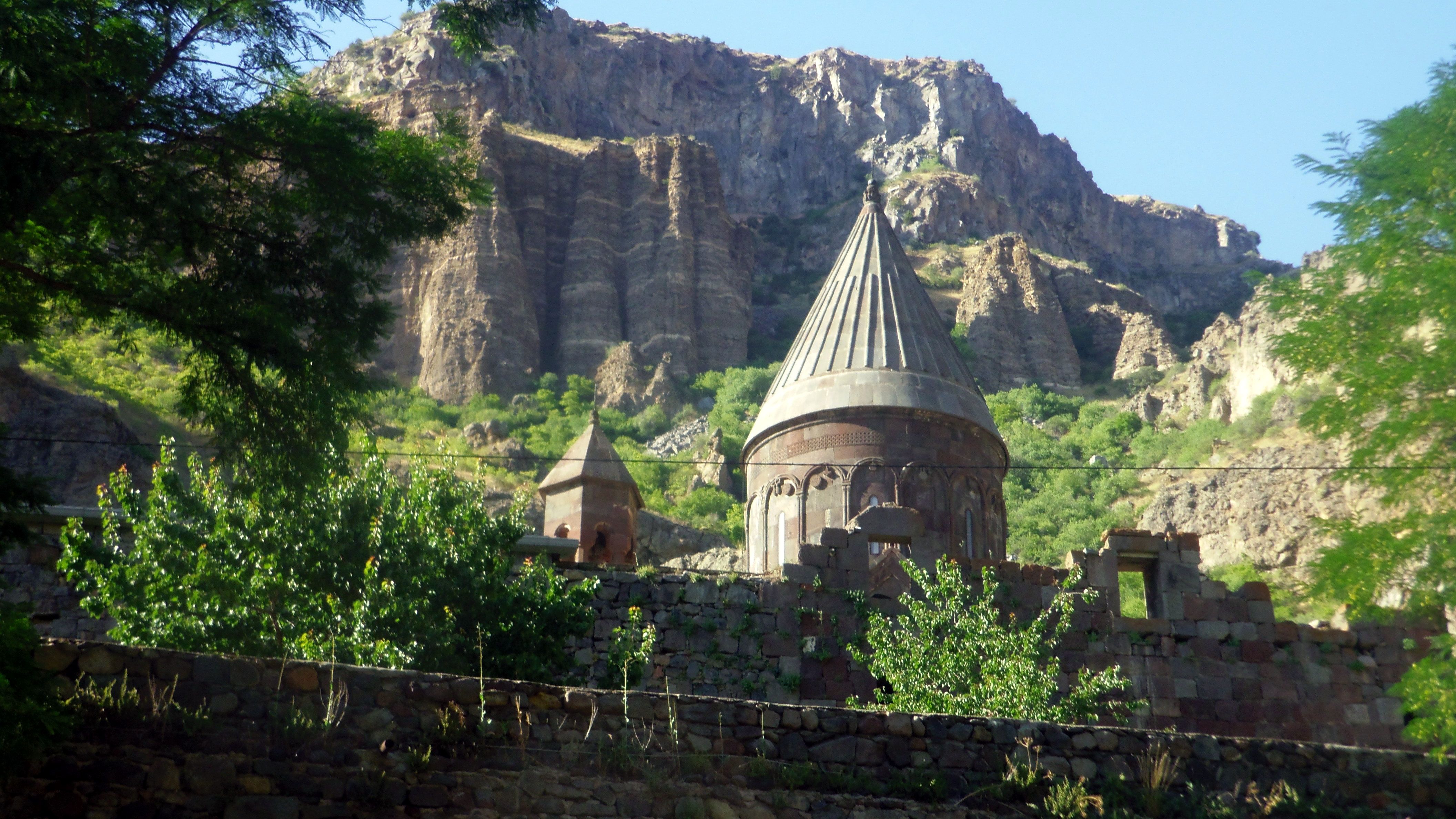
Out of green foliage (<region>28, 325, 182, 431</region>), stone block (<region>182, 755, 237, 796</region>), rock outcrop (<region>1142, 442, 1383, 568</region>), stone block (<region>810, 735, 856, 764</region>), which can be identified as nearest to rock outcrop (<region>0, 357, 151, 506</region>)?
green foliage (<region>28, 325, 182, 431</region>)

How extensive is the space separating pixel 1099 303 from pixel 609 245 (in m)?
22.2

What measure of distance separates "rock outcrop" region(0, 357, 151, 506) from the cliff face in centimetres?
2877

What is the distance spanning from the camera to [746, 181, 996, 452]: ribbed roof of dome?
55.7 feet

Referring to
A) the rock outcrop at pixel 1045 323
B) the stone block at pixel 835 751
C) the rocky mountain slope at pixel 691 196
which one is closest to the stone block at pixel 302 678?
the stone block at pixel 835 751

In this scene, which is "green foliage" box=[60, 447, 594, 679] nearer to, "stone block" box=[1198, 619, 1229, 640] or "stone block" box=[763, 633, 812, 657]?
"stone block" box=[763, 633, 812, 657]

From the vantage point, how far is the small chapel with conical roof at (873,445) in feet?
54.2

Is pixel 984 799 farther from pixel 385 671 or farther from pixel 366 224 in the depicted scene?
pixel 366 224

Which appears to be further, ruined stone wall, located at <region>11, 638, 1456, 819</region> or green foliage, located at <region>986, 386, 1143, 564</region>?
green foliage, located at <region>986, 386, 1143, 564</region>

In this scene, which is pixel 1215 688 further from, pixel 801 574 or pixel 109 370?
pixel 109 370

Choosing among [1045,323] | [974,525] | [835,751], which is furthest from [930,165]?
[835,751]

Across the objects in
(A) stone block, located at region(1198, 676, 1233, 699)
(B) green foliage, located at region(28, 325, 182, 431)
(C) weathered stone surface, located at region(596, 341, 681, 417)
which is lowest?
(A) stone block, located at region(1198, 676, 1233, 699)

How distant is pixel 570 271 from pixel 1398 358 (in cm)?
5211

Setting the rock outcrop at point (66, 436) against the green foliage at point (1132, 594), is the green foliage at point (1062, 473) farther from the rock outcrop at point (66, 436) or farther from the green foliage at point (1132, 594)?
the rock outcrop at point (66, 436)

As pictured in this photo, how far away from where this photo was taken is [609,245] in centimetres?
6078
